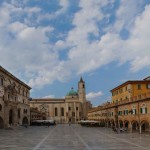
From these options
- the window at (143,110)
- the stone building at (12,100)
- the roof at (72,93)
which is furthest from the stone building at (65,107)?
the window at (143,110)

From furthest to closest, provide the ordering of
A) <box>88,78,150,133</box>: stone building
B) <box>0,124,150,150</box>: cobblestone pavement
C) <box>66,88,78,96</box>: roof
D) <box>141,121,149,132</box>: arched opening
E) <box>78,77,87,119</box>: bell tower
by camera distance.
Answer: <box>66,88,78,96</box>: roof, <box>78,77,87,119</box>: bell tower, <box>141,121,149,132</box>: arched opening, <box>88,78,150,133</box>: stone building, <box>0,124,150,150</box>: cobblestone pavement

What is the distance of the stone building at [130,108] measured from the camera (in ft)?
176

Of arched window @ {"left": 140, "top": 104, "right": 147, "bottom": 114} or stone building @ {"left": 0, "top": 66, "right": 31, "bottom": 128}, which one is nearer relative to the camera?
arched window @ {"left": 140, "top": 104, "right": 147, "bottom": 114}

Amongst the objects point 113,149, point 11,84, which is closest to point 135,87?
point 11,84

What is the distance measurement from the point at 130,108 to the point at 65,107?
96.4 m

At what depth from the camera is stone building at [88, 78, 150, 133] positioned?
176 feet

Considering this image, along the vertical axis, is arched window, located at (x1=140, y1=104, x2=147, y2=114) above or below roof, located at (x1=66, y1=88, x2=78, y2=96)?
below

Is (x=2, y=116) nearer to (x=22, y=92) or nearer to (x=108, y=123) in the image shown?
(x=22, y=92)

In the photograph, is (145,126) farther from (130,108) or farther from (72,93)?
(72,93)

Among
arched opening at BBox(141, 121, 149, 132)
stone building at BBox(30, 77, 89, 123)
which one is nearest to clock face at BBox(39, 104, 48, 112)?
stone building at BBox(30, 77, 89, 123)

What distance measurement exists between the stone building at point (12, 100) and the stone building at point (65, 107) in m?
59.6

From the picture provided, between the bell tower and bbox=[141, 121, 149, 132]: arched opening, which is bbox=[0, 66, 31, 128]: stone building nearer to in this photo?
bbox=[141, 121, 149, 132]: arched opening

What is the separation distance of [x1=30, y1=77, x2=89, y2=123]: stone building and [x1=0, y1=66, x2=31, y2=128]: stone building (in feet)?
195

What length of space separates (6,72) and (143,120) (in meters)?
34.3
